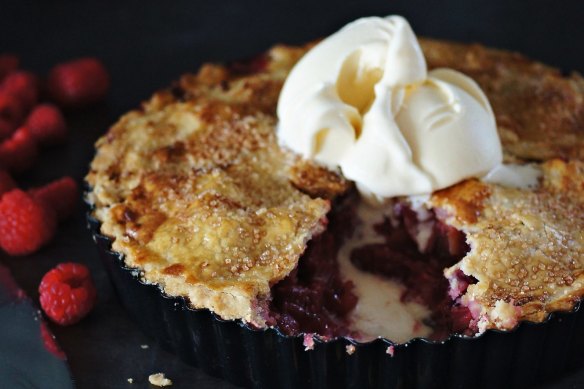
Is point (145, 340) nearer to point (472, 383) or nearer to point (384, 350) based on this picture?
point (384, 350)

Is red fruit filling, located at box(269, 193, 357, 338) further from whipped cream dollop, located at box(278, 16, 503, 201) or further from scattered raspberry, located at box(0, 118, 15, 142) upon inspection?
scattered raspberry, located at box(0, 118, 15, 142)

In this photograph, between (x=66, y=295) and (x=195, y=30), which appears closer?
(x=66, y=295)

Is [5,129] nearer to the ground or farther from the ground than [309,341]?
nearer to the ground

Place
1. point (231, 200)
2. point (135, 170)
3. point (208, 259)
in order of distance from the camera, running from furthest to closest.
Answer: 1. point (135, 170)
2. point (231, 200)
3. point (208, 259)

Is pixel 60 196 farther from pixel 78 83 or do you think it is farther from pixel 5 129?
pixel 78 83

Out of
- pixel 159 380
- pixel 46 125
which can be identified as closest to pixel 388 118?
pixel 159 380

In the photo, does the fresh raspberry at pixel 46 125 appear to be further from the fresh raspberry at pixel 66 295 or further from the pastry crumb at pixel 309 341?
the pastry crumb at pixel 309 341

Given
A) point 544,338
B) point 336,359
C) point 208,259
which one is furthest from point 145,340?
point 544,338
